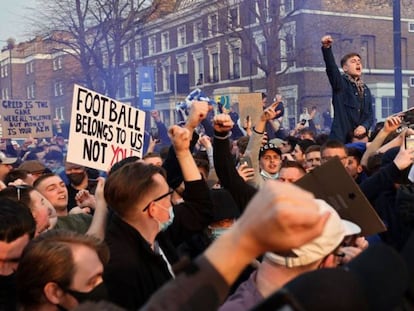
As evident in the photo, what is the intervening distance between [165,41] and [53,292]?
162ft

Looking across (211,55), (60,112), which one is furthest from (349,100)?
(60,112)

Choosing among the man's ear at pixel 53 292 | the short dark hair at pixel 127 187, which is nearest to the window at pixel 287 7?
the short dark hair at pixel 127 187

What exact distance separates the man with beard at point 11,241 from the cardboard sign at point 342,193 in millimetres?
1228

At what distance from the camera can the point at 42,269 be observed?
2.44m

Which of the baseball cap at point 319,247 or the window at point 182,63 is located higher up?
the window at point 182,63

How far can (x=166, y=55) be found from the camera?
50.8 m

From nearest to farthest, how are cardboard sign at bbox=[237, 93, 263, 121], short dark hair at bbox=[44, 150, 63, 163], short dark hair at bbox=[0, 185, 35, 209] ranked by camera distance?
short dark hair at bbox=[0, 185, 35, 209] < cardboard sign at bbox=[237, 93, 263, 121] < short dark hair at bbox=[44, 150, 63, 163]

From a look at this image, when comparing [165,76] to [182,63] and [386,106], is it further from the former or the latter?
[386,106]

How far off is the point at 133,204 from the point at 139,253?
24cm

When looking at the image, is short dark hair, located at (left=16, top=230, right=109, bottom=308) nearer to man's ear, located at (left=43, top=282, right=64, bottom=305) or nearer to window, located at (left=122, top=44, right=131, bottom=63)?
man's ear, located at (left=43, top=282, right=64, bottom=305)

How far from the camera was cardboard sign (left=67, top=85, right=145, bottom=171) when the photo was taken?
5480mm

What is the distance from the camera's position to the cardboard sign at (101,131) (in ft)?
18.0

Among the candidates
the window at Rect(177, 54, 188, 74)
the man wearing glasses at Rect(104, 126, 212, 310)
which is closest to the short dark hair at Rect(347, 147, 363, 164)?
the man wearing glasses at Rect(104, 126, 212, 310)

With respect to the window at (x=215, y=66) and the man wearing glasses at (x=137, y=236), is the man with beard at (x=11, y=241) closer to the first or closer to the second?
the man wearing glasses at (x=137, y=236)
